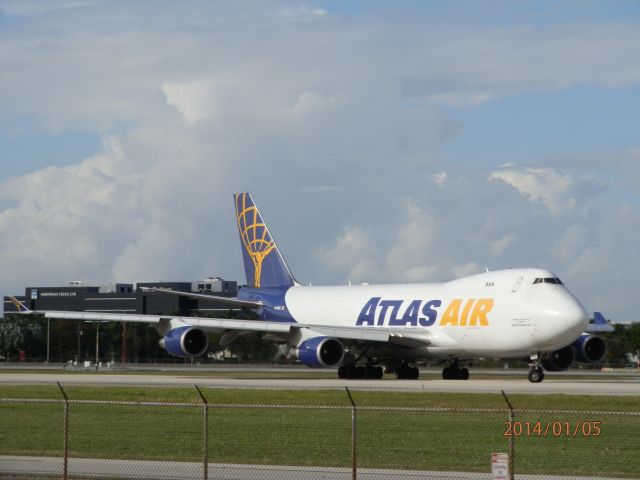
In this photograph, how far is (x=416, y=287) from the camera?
54.6 metres

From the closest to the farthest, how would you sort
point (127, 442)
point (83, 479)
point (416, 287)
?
point (83, 479) → point (127, 442) → point (416, 287)

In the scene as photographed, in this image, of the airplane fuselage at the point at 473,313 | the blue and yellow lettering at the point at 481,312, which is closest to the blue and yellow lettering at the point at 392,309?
the airplane fuselage at the point at 473,313

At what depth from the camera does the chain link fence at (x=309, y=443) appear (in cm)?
2020

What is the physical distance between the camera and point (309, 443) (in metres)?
24.8

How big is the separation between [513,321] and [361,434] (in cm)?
2227

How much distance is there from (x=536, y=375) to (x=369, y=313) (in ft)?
31.9

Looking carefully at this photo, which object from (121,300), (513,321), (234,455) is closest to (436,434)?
(234,455)

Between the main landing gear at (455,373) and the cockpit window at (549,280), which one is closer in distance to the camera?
the cockpit window at (549,280)

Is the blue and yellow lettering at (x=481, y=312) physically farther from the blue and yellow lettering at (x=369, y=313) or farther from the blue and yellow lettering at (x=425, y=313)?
the blue and yellow lettering at (x=369, y=313)

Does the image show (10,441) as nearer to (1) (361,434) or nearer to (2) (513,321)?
(1) (361,434)

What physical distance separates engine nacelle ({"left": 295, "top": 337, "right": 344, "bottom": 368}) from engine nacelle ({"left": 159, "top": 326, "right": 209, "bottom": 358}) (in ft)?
17.3

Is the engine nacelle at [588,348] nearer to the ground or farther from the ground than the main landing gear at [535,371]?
farther from the ground
